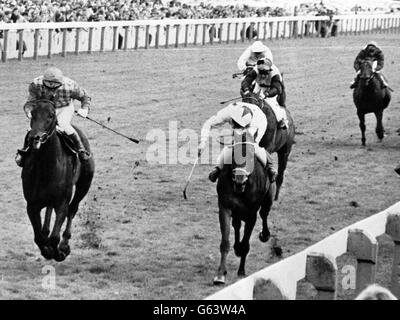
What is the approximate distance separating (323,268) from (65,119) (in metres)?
4.01

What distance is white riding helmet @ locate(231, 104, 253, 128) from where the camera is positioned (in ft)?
30.1

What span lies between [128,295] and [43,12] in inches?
773

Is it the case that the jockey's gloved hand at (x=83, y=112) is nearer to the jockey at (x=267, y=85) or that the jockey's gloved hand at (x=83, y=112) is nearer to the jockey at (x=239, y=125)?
the jockey at (x=239, y=125)

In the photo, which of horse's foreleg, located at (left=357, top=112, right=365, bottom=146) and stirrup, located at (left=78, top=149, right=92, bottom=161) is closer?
stirrup, located at (left=78, top=149, right=92, bottom=161)

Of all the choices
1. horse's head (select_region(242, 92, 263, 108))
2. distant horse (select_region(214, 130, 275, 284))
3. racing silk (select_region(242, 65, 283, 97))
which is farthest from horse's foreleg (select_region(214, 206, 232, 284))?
racing silk (select_region(242, 65, 283, 97))

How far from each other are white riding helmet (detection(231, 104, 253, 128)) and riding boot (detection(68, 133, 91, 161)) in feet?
4.32

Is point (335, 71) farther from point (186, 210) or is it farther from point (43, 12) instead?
point (186, 210)

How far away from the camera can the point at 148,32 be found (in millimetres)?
31391

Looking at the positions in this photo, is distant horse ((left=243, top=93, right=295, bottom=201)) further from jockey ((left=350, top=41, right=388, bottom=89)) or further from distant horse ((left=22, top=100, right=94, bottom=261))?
jockey ((left=350, top=41, right=388, bottom=89))

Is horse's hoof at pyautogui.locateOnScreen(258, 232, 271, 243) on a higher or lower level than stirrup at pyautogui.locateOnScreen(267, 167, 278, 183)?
lower

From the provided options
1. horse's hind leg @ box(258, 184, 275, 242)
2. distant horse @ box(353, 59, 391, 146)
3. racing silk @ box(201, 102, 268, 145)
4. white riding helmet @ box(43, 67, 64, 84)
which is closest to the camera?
white riding helmet @ box(43, 67, 64, 84)

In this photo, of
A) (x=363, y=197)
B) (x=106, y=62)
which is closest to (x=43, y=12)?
(x=106, y=62)

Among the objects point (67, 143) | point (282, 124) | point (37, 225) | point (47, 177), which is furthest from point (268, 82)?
point (37, 225)

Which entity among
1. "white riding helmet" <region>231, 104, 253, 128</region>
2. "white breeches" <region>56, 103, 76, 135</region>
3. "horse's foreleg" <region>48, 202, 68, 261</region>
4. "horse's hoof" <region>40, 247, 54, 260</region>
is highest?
"white riding helmet" <region>231, 104, 253, 128</region>
